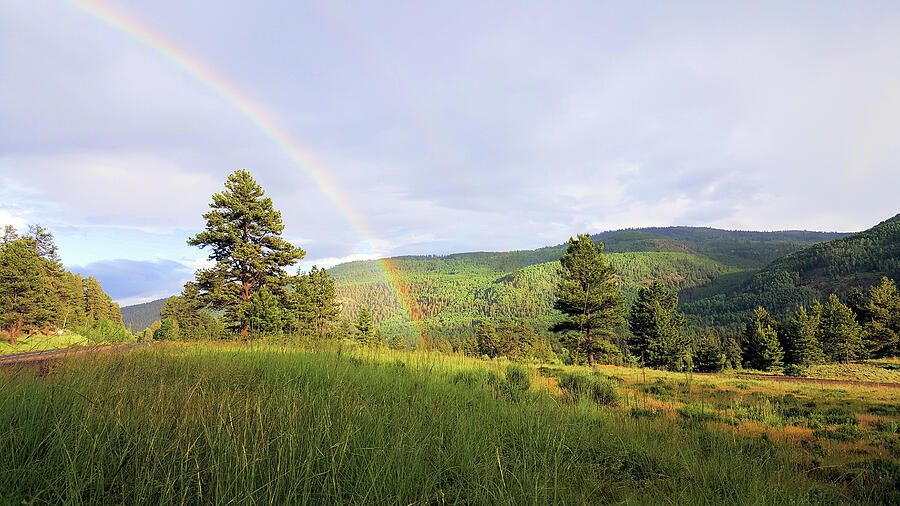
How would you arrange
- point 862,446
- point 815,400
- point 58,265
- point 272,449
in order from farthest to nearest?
point 58,265 → point 815,400 → point 862,446 → point 272,449

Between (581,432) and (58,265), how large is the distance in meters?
74.2

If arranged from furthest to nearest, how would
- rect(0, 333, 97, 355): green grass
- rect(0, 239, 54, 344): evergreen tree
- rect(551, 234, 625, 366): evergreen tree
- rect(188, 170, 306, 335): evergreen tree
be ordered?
rect(0, 239, 54, 344): evergreen tree → rect(551, 234, 625, 366): evergreen tree → rect(188, 170, 306, 335): evergreen tree → rect(0, 333, 97, 355): green grass

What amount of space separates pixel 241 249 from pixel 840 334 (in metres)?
78.5

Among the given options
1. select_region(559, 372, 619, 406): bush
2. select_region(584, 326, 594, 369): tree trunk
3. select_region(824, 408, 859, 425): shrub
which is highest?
select_region(559, 372, 619, 406): bush

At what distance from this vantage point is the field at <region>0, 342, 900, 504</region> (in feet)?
7.84

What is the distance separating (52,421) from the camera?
2.97 metres

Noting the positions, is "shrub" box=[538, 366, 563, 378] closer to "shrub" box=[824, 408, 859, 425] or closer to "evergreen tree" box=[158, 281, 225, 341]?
"shrub" box=[824, 408, 859, 425]

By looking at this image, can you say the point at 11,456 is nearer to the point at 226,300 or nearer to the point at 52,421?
the point at 52,421

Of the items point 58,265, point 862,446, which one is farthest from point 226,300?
point 58,265

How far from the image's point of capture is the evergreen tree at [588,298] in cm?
3509

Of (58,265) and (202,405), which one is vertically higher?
(58,265)

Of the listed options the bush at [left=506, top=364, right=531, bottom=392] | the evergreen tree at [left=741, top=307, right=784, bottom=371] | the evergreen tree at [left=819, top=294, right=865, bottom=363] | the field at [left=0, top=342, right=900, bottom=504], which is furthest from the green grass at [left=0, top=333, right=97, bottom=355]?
the evergreen tree at [left=819, top=294, right=865, bottom=363]

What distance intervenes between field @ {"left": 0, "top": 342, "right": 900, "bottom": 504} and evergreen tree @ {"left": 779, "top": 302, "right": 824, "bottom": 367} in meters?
66.7

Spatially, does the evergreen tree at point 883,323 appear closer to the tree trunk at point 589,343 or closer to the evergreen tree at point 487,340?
the tree trunk at point 589,343
